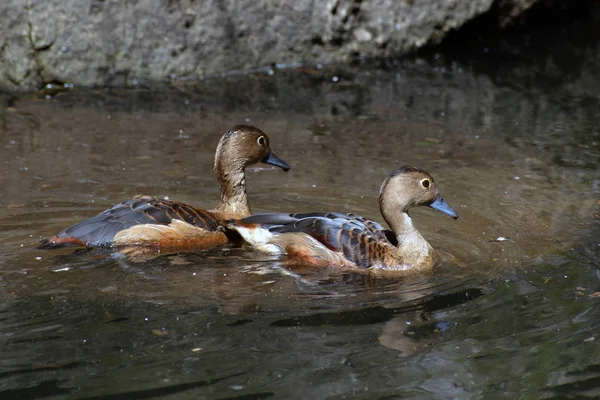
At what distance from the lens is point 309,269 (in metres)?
6.91

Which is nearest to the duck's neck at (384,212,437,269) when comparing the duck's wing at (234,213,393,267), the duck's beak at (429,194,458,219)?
the duck's wing at (234,213,393,267)

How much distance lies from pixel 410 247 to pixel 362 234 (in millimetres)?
378

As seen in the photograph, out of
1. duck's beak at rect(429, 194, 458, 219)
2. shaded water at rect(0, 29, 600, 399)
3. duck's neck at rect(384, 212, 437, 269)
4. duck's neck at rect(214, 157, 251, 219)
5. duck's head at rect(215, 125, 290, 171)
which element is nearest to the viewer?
shaded water at rect(0, 29, 600, 399)

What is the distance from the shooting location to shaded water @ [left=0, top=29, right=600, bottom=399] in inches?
198

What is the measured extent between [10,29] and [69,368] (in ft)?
24.5

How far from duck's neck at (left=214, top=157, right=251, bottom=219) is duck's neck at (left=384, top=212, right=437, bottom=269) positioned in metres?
1.39

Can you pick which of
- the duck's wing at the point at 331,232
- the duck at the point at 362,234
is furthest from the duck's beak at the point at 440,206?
the duck's wing at the point at 331,232

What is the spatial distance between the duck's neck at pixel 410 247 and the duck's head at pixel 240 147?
4.96 ft

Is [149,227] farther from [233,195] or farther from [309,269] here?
[309,269]

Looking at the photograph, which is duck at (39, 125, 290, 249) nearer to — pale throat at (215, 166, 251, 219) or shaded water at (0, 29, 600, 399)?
pale throat at (215, 166, 251, 219)

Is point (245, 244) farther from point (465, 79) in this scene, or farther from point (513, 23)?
point (513, 23)

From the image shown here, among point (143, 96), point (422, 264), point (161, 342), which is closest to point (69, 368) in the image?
point (161, 342)

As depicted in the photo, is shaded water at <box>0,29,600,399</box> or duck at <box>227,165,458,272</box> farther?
duck at <box>227,165,458,272</box>

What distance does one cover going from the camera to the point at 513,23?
14.5 metres
